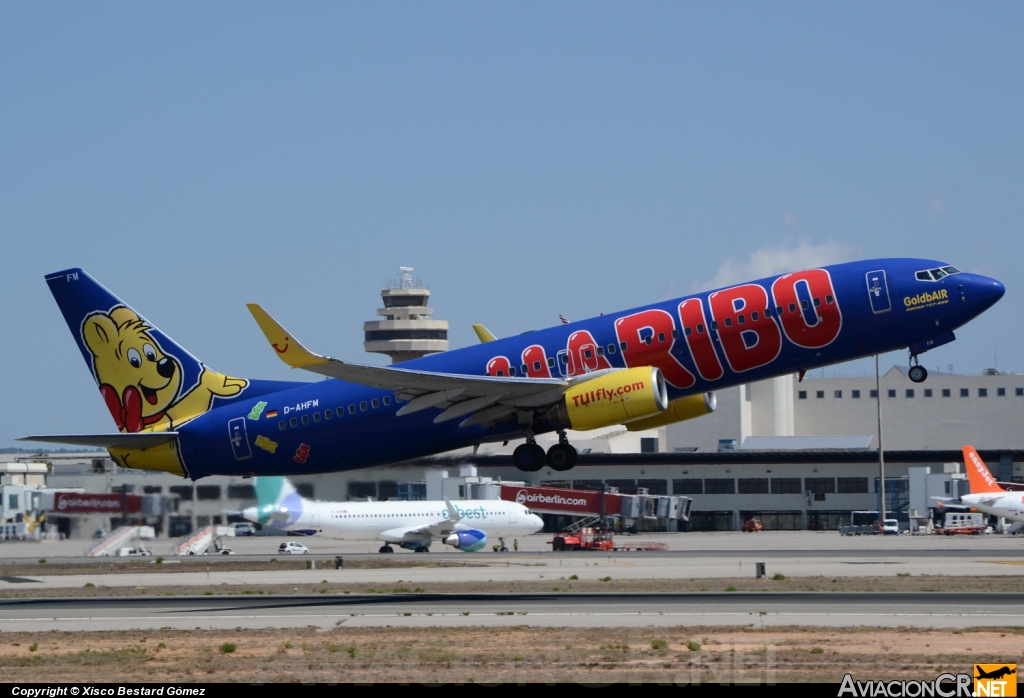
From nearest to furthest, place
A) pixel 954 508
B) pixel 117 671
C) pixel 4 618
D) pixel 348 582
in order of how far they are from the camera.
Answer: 1. pixel 117 671
2. pixel 4 618
3. pixel 348 582
4. pixel 954 508

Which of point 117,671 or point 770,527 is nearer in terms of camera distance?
point 117,671

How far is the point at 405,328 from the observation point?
187750 millimetres

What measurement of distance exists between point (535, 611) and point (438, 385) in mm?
7463

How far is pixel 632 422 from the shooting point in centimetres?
3666

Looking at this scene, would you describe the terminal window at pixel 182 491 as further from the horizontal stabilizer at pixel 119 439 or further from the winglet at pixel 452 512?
the winglet at pixel 452 512

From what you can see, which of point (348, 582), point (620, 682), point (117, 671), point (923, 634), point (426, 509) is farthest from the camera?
point (426, 509)

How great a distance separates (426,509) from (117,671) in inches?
2336

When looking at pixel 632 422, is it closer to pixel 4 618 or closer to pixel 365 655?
pixel 365 655

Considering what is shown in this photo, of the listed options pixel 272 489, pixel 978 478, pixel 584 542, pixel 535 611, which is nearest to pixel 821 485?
pixel 978 478

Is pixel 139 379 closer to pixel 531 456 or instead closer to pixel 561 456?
pixel 531 456

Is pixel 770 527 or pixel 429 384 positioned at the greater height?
pixel 429 384

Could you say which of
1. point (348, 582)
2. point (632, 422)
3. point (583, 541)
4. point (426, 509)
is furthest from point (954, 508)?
point (632, 422)

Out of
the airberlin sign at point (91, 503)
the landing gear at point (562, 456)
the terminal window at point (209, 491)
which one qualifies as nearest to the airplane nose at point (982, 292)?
the landing gear at point (562, 456)

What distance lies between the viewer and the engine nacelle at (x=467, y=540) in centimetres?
8138
